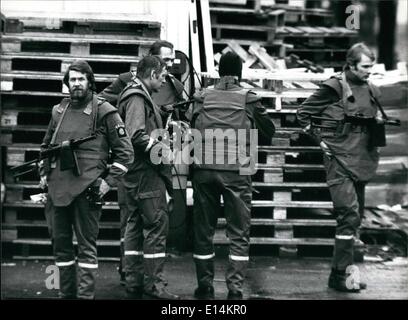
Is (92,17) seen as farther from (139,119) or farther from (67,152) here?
(67,152)

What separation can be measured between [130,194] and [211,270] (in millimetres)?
1022

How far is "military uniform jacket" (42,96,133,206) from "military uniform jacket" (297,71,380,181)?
6.83ft

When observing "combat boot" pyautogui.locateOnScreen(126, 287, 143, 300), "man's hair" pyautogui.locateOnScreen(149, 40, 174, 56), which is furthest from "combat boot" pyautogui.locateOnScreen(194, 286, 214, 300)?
"man's hair" pyautogui.locateOnScreen(149, 40, 174, 56)

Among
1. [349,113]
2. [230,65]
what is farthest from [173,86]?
[349,113]

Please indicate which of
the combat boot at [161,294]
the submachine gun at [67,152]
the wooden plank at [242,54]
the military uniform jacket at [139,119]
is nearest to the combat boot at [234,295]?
the combat boot at [161,294]

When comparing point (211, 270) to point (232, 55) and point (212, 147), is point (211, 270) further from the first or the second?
point (232, 55)

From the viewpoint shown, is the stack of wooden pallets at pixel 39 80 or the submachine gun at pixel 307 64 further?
the submachine gun at pixel 307 64

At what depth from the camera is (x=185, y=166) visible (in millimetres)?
9305

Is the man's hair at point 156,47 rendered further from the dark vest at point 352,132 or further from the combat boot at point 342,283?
the combat boot at point 342,283

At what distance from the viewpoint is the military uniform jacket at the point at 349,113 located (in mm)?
8289

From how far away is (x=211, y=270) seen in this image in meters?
7.89

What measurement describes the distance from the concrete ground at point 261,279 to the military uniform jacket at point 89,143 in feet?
4.03

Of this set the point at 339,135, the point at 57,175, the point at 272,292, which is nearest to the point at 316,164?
the point at 339,135

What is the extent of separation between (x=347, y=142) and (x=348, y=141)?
14 millimetres
